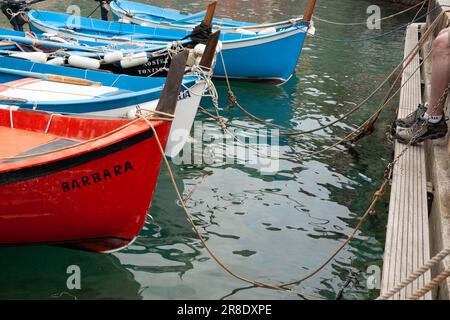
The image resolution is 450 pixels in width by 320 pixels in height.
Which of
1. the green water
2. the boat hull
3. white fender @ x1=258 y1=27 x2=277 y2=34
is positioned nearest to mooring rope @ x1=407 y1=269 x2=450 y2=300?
the green water

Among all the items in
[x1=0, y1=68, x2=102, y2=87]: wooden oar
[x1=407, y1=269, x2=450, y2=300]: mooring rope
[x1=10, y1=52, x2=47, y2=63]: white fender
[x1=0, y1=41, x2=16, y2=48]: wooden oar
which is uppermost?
[x1=0, y1=41, x2=16, y2=48]: wooden oar

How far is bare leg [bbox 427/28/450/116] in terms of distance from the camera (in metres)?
5.37

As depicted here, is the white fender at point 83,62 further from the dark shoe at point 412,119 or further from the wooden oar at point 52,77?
the dark shoe at point 412,119

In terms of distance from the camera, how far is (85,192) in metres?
4.74

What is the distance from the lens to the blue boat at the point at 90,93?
6652 millimetres

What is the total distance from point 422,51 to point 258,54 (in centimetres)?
325

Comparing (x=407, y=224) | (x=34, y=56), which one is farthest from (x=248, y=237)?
(x=34, y=56)

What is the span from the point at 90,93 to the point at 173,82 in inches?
115

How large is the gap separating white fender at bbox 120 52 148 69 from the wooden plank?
13.7 feet

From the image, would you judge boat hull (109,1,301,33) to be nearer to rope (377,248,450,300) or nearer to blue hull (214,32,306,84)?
blue hull (214,32,306,84)

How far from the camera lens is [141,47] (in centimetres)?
1002

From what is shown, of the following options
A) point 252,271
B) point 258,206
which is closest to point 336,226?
point 258,206

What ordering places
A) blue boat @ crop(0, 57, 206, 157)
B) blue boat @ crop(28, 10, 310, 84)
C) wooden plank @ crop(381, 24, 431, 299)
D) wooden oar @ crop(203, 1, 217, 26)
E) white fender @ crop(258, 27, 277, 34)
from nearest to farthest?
wooden plank @ crop(381, 24, 431, 299) → blue boat @ crop(0, 57, 206, 157) → wooden oar @ crop(203, 1, 217, 26) → blue boat @ crop(28, 10, 310, 84) → white fender @ crop(258, 27, 277, 34)
